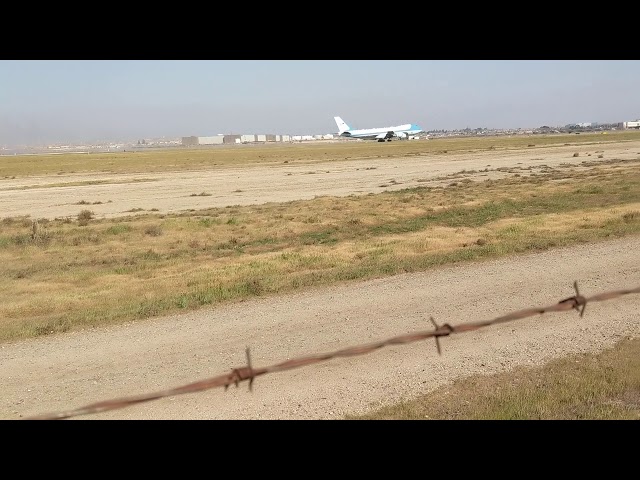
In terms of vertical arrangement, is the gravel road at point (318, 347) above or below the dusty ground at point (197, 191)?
below

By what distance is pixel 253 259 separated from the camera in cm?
1661

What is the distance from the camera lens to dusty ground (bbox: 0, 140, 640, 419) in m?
7.09

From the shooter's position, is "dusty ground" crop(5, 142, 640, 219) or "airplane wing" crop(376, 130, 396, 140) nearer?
"dusty ground" crop(5, 142, 640, 219)

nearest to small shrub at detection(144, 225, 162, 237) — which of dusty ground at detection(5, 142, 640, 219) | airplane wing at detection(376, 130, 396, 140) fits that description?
dusty ground at detection(5, 142, 640, 219)

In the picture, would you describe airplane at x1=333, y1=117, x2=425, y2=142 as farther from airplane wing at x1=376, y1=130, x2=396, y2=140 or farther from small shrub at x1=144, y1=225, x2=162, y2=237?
small shrub at x1=144, y1=225, x2=162, y2=237

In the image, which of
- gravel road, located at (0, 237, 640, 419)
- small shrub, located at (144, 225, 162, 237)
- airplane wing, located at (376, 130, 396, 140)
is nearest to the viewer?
gravel road, located at (0, 237, 640, 419)

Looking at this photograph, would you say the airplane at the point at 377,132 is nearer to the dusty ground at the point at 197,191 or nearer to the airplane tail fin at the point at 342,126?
the airplane tail fin at the point at 342,126

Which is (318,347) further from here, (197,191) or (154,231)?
(197,191)

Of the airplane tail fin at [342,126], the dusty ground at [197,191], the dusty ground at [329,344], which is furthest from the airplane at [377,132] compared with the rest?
the dusty ground at [329,344]

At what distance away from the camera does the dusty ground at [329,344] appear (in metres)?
7.09

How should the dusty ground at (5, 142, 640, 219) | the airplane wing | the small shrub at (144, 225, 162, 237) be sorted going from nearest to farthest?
1. the small shrub at (144, 225, 162, 237)
2. the dusty ground at (5, 142, 640, 219)
3. the airplane wing

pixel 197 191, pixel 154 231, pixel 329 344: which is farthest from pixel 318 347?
pixel 197 191
